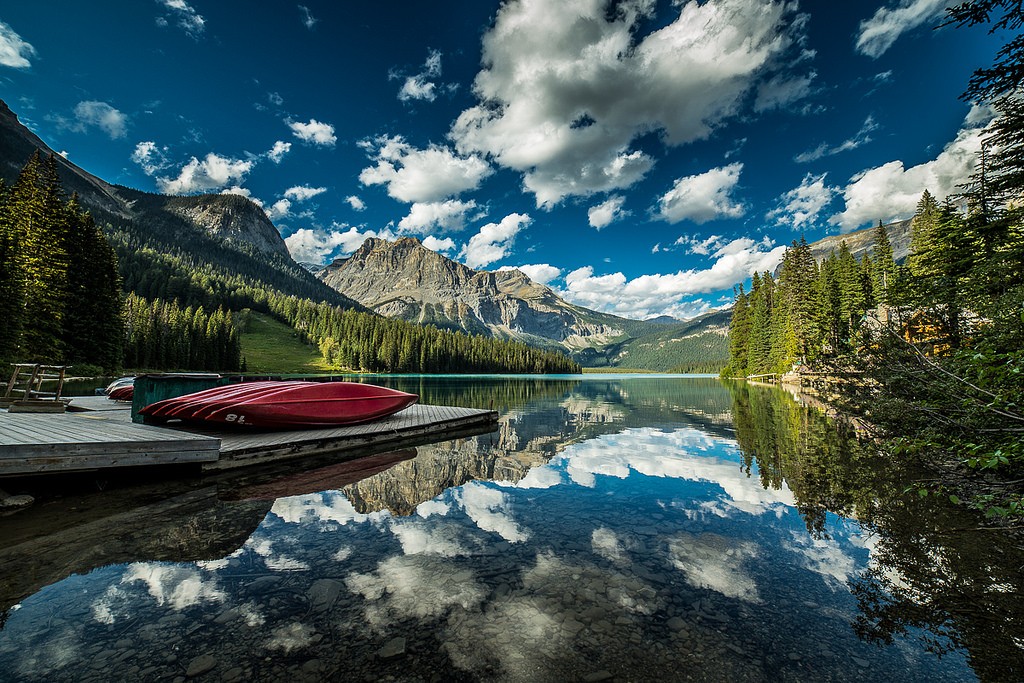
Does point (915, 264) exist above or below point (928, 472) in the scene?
above

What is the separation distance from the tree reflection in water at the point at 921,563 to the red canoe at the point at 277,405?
1410 cm

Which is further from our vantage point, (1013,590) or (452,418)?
(452,418)

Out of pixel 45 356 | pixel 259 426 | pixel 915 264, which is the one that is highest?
pixel 915 264

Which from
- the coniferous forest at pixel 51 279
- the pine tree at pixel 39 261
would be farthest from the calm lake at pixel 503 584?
the pine tree at pixel 39 261

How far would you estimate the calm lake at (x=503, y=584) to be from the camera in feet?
12.1

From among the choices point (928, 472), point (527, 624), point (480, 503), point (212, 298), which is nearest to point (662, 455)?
point (928, 472)

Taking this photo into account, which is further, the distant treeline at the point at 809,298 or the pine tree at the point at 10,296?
the distant treeline at the point at 809,298

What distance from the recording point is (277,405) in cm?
1334

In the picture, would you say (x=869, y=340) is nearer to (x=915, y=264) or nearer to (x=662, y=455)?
(x=662, y=455)

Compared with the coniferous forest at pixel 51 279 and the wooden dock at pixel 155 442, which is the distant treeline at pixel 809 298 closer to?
the wooden dock at pixel 155 442

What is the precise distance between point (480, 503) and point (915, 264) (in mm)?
38433

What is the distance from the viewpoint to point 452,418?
19062mm

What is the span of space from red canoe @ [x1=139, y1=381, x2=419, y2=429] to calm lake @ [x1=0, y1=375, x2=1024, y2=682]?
3371 millimetres

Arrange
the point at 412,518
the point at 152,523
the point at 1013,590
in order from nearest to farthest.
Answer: the point at 1013,590, the point at 152,523, the point at 412,518
